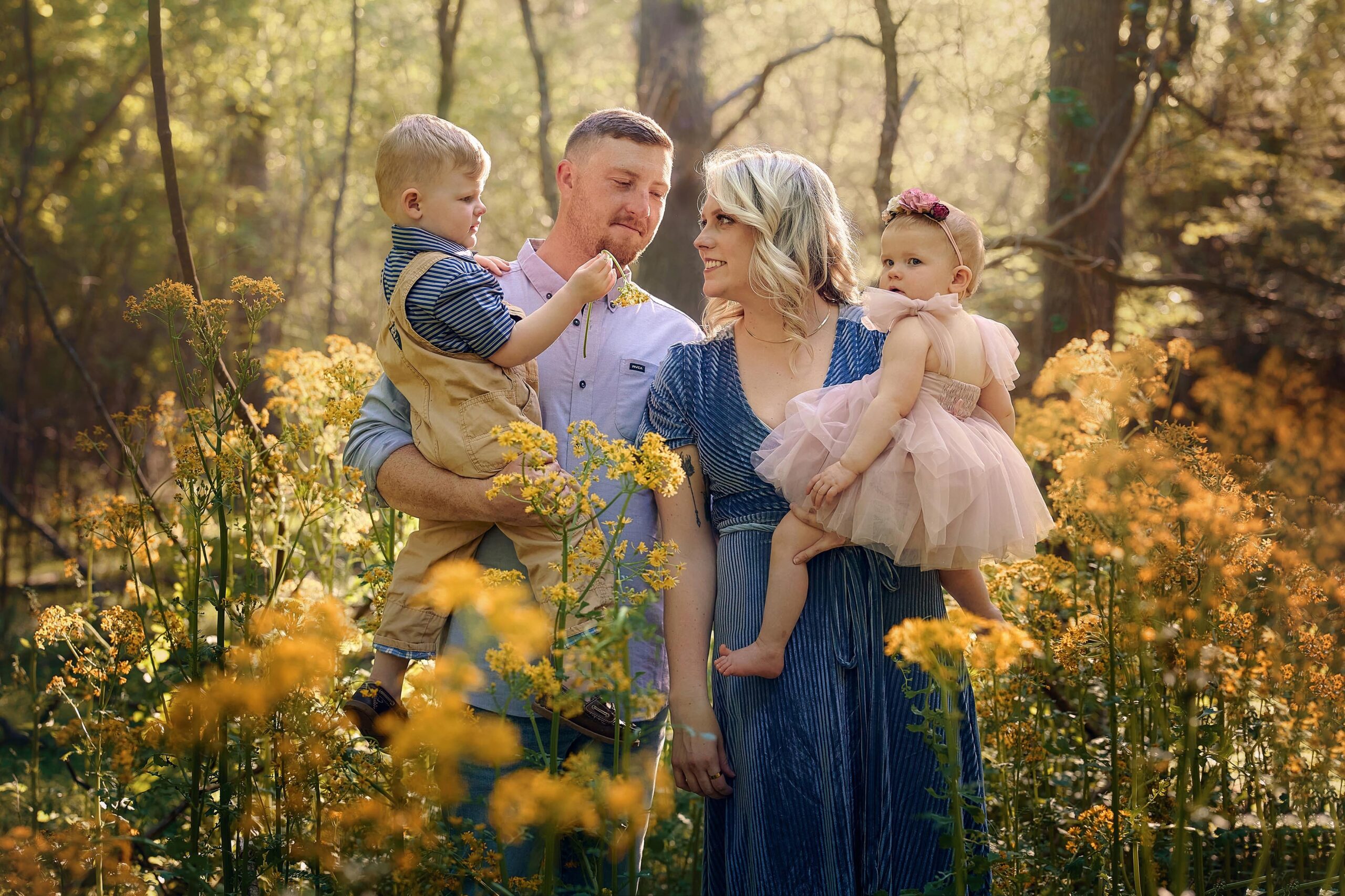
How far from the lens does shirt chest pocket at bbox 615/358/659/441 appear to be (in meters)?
2.54

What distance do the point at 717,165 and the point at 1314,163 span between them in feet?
34.3

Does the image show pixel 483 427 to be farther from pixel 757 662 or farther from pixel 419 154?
pixel 757 662

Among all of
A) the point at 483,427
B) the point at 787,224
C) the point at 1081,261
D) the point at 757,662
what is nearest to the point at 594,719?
the point at 757,662

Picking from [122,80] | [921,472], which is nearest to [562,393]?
[921,472]

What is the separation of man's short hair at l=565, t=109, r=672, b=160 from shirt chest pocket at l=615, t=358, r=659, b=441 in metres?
0.58

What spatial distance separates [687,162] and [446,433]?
184 inches

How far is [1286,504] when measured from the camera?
262cm

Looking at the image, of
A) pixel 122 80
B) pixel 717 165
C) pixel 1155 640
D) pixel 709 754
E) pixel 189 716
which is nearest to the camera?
pixel 189 716

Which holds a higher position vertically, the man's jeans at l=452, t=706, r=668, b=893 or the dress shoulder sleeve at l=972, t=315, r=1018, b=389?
the dress shoulder sleeve at l=972, t=315, r=1018, b=389

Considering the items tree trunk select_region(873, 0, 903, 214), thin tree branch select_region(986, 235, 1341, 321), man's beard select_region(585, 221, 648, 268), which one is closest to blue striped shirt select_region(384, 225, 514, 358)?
man's beard select_region(585, 221, 648, 268)

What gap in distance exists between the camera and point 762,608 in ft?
7.22

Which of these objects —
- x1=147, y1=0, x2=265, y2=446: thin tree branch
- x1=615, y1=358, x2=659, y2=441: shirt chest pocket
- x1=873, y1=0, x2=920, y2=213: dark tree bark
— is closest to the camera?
x1=615, y1=358, x2=659, y2=441: shirt chest pocket

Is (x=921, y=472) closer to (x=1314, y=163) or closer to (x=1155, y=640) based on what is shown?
(x=1155, y=640)

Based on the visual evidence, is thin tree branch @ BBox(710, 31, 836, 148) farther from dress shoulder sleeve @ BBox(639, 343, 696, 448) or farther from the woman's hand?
the woman's hand
